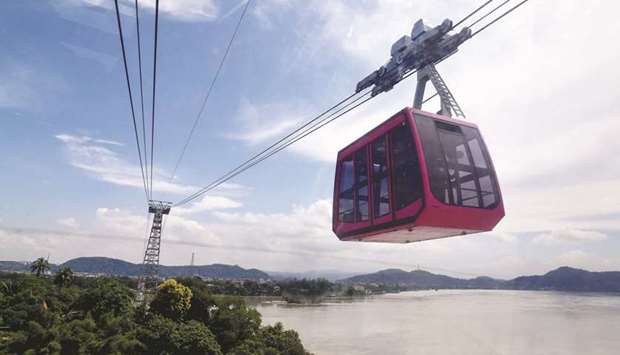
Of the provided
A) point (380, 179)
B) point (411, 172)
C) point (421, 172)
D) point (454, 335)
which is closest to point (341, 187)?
point (380, 179)

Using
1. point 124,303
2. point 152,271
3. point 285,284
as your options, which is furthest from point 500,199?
point 285,284

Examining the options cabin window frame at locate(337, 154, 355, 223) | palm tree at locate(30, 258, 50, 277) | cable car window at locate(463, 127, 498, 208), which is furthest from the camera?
palm tree at locate(30, 258, 50, 277)

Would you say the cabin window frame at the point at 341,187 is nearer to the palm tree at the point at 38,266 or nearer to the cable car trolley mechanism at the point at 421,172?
the cable car trolley mechanism at the point at 421,172

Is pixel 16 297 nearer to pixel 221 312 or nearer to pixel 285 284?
pixel 221 312

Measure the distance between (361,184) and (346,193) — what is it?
846 mm

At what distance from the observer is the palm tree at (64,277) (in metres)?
53.5

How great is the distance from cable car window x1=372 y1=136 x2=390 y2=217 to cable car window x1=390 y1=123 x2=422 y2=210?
283 mm

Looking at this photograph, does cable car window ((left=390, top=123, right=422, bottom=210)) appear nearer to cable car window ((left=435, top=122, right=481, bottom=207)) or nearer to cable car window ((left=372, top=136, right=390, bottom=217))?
cable car window ((left=372, top=136, right=390, bottom=217))

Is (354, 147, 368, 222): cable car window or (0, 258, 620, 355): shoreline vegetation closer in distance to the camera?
(354, 147, 368, 222): cable car window

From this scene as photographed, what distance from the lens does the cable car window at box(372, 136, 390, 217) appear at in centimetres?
799

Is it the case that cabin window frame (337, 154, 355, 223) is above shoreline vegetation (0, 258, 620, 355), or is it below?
above

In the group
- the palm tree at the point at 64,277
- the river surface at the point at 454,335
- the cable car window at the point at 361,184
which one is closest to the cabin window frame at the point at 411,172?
the cable car window at the point at 361,184

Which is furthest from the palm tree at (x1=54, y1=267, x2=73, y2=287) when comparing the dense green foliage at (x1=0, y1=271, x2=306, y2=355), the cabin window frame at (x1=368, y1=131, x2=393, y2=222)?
the cabin window frame at (x1=368, y1=131, x2=393, y2=222)

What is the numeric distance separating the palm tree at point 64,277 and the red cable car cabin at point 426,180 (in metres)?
60.0
